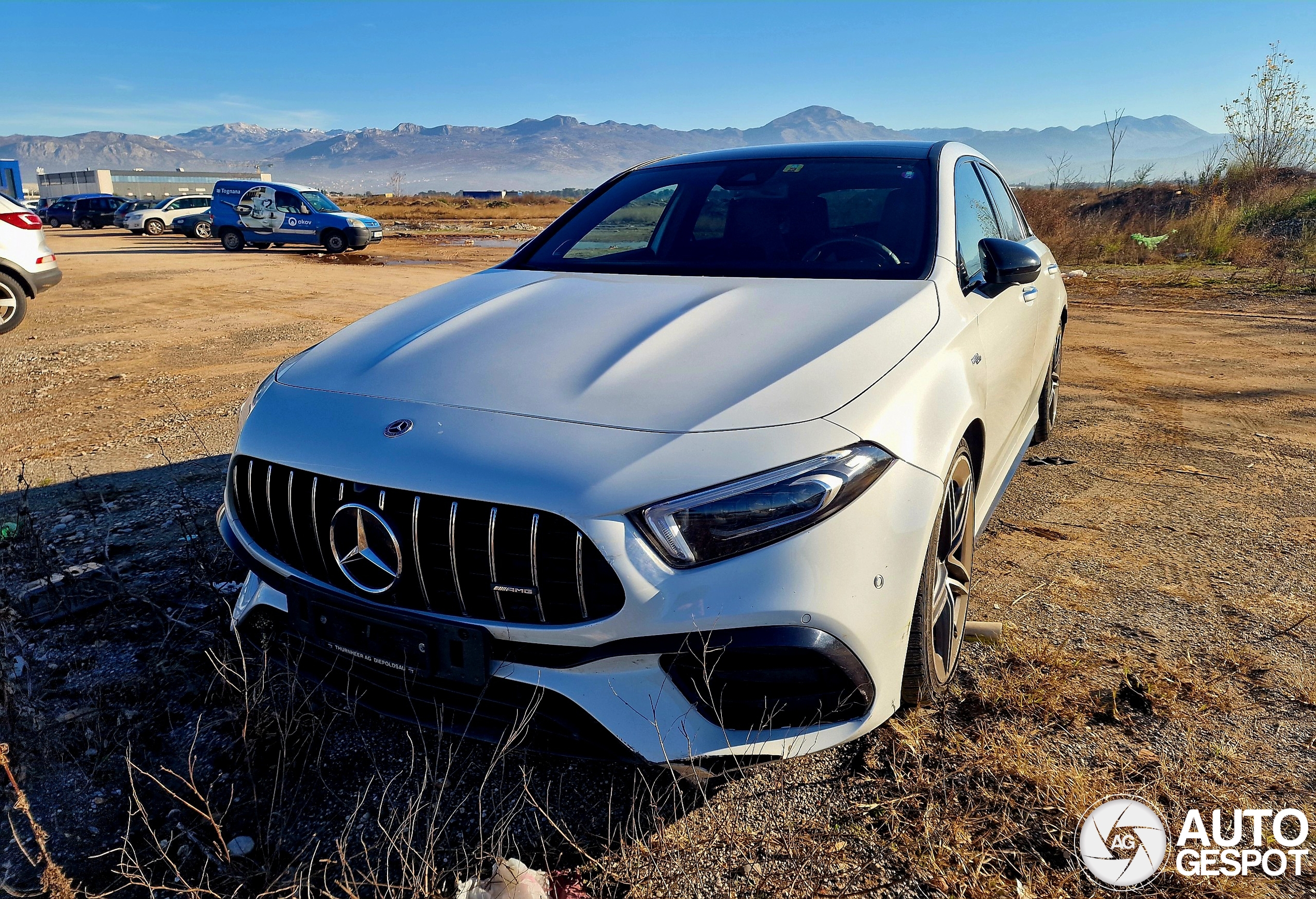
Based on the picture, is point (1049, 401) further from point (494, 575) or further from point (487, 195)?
point (487, 195)

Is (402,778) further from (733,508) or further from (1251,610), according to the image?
(1251,610)

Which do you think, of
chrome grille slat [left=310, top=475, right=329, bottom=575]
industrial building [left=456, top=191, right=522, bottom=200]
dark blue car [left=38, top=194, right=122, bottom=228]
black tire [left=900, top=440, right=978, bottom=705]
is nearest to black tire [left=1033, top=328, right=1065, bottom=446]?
black tire [left=900, top=440, right=978, bottom=705]

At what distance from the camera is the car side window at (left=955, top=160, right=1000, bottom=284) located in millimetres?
2908

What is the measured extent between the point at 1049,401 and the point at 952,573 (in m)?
2.88

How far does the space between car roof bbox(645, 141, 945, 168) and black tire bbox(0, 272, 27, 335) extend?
8.76 metres

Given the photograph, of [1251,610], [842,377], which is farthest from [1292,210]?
[842,377]

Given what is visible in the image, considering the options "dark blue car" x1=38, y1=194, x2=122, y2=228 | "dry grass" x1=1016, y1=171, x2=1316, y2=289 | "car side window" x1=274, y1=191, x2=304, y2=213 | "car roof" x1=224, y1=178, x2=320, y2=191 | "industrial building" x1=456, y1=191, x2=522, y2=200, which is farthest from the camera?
"industrial building" x1=456, y1=191, x2=522, y2=200

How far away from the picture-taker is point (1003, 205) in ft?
13.7

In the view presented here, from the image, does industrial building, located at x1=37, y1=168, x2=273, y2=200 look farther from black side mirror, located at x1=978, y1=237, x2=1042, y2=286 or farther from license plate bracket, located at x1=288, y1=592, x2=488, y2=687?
license plate bracket, located at x1=288, y1=592, x2=488, y2=687

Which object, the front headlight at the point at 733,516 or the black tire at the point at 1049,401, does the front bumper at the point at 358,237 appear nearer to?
the black tire at the point at 1049,401

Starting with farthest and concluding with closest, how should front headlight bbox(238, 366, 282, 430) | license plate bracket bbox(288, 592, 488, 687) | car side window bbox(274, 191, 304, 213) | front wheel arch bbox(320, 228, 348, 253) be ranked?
front wheel arch bbox(320, 228, 348, 253) < car side window bbox(274, 191, 304, 213) < front headlight bbox(238, 366, 282, 430) < license plate bracket bbox(288, 592, 488, 687)

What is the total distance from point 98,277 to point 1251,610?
18.4m

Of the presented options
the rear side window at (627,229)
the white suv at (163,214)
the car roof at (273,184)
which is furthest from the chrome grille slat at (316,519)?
the white suv at (163,214)

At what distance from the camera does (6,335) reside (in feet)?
30.2
